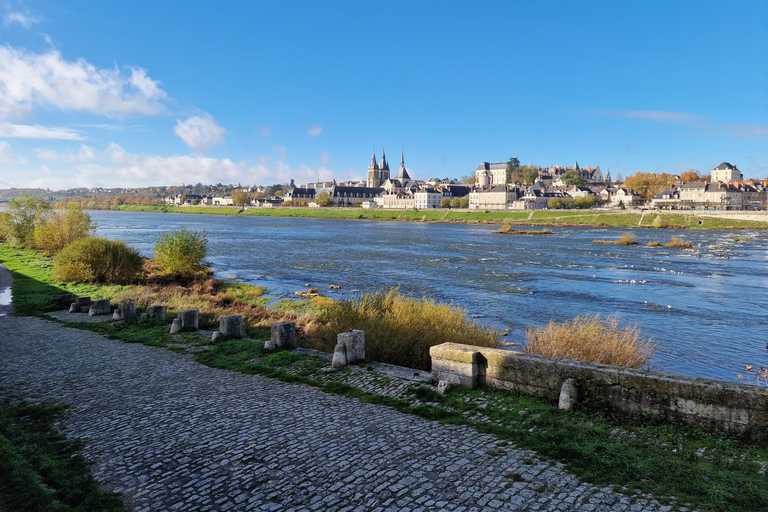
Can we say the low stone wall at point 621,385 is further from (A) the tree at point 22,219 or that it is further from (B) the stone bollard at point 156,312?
(A) the tree at point 22,219

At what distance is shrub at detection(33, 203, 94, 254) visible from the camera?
37.3 m

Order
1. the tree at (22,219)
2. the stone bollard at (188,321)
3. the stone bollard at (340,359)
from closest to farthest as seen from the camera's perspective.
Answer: the stone bollard at (340,359) → the stone bollard at (188,321) → the tree at (22,219)

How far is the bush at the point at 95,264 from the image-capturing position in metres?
26.3

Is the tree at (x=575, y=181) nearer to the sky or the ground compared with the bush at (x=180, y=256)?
nearer to the sky

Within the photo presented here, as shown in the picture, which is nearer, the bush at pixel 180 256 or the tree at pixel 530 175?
the bush at pixel 180 256

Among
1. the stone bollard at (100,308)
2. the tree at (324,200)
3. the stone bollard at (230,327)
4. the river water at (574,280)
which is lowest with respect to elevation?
the river water at (574,280)

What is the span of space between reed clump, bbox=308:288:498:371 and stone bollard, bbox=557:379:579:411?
4.15m

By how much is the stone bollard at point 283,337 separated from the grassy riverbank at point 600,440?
3.97 feet

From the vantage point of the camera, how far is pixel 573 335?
1099 cm

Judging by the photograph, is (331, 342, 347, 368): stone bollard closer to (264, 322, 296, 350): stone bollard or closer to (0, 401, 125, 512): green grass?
(264, 322, 296, 350): stone bollard

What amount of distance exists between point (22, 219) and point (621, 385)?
2009 inches

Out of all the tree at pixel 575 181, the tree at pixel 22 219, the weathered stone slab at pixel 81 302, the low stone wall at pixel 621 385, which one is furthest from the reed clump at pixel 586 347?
the tree at pixel 575 181

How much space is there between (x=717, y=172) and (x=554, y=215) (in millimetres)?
81037

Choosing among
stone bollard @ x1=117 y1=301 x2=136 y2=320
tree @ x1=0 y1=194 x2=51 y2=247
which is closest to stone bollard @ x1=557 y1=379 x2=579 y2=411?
stone bollard @ x1=117 y1=301 x2=136 y2=320
